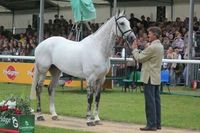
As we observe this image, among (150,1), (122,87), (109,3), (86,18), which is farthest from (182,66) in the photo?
(109,3)

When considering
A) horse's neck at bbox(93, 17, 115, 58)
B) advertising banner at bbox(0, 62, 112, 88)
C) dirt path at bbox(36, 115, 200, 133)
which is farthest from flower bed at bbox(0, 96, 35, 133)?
advertising banner at bbox(0, 62, 112, 88)

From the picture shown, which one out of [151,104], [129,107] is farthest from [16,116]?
[129,107]

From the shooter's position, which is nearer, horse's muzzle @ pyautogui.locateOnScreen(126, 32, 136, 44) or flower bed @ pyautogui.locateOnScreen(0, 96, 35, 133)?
flower bed @ pyautogui.locateOnScreen(0, 96, 35, 133)

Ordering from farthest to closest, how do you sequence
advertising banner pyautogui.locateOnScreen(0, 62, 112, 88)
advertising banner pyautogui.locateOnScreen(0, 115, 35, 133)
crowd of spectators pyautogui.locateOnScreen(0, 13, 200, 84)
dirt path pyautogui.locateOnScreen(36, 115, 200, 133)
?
1. advertising banner pyautogui.locateOnScreen(0, 62, 112, 88)
2. crowd of spectators pyautogui.locateOnScreen(0, 13, 200, 84)
3. dirt path pyautogui.locateOnScreen(36, 115, 200, 133)
4. advertising banner pyautogui.locateOnScreen(0, 115, 35, 133)

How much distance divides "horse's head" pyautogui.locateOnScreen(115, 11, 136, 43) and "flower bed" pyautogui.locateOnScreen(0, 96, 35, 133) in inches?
120

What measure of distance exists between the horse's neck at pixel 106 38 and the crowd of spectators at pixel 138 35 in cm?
572

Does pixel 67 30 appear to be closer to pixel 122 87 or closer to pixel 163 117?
pixel 122 87

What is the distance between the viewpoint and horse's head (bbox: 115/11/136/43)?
38.3 feet

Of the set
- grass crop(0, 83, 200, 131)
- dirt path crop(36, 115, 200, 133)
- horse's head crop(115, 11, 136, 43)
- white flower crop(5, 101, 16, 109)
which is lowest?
dirt path crop(36, 115, 200, 133)

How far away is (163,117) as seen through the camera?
42.3ft

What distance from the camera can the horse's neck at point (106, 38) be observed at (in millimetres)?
12000

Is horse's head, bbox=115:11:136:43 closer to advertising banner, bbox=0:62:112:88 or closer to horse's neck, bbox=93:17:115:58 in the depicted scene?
horse's neck, bbox=93:17:115:58

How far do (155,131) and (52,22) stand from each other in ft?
80.1

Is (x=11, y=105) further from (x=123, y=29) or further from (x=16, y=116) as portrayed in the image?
(x=123, y=29)
